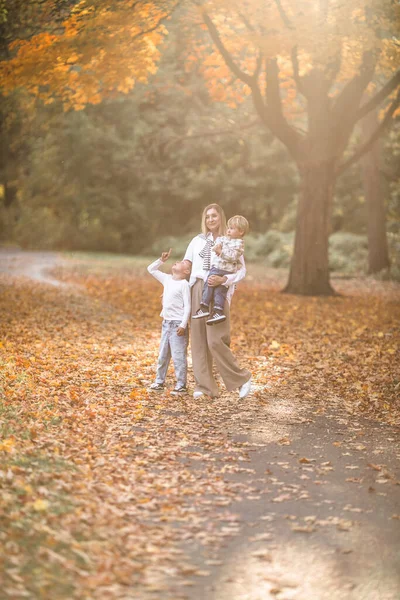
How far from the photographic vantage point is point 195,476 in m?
5.72

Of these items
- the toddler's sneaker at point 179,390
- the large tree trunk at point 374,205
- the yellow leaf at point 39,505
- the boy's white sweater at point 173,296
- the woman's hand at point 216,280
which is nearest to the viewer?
the yellow leaf at point 39,505

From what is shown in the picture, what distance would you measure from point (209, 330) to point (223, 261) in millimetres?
769

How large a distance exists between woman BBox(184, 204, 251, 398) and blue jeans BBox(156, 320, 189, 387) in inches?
5.9

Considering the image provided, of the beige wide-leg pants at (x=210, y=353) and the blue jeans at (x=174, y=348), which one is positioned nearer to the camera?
the beige wide-leg pants at (x=210, y=353)

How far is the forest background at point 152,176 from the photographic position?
111 ft

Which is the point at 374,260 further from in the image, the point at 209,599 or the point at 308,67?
the point at 209,599

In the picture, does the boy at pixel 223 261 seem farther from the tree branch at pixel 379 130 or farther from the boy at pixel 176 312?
the tree branch at pixel 379 130

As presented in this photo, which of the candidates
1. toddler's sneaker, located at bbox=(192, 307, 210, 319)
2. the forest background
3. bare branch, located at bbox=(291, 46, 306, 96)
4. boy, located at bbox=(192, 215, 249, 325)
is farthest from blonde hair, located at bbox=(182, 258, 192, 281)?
the forest background

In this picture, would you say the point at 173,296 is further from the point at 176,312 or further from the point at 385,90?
the point at 385,90

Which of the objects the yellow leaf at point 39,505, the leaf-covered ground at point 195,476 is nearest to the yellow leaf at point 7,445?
the leaf-covered ground at point 195,476

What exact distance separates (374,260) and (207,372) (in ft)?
66.7

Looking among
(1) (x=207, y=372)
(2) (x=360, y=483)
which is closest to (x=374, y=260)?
(1) (x=207, y=372)

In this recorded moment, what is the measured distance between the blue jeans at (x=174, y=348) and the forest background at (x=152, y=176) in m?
22.7

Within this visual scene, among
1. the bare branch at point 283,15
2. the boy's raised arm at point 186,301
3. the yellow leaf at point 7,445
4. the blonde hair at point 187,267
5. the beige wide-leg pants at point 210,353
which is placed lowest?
the yellow leaf at point 7,445
